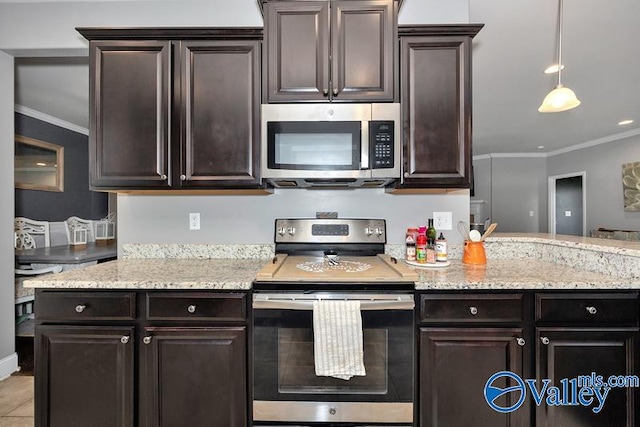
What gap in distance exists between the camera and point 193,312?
1.37m

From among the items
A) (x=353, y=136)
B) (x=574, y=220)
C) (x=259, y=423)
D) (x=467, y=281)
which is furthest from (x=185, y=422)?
(x=574, y=220)

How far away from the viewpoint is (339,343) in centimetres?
131

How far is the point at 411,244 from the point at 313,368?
0.90m

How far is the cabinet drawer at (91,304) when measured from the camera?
1376 millimetres

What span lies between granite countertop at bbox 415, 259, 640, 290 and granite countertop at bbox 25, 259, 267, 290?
90cm

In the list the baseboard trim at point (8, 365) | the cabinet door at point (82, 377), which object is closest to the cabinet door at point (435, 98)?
the cabinet door at point (82, 377)

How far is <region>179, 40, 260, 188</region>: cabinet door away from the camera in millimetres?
1638

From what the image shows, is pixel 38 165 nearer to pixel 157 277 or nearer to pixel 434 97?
pixel 157 277

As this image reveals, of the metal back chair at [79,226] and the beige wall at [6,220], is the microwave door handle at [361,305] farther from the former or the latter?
the metal back chair at [79,226]

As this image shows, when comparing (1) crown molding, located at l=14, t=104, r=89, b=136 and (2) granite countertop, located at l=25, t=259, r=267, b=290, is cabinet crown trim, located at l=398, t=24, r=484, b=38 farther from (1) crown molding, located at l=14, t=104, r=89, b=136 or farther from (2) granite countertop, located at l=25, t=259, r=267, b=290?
(1) crown molding, located at l=14, t=104, r=89, b=136

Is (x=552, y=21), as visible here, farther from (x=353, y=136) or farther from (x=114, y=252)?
(x=114, y=252)

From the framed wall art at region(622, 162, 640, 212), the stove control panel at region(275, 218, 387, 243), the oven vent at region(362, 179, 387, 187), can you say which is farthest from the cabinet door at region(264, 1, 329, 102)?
the framed wall art at region(622, 162, 640, 212)

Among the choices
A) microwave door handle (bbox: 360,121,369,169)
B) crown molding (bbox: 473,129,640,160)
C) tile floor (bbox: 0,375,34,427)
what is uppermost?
crown molding (bbox: 473,129,640,160)

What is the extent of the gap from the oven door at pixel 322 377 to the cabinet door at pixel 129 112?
3.34 ft
